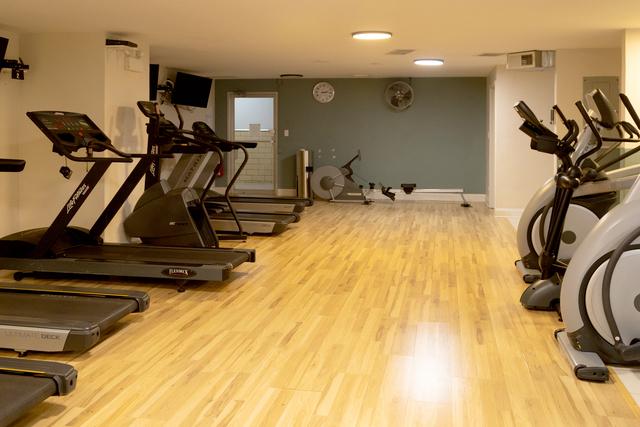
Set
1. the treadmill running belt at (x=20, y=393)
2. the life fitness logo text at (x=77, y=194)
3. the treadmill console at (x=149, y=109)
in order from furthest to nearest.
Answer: the treadmill console at (x=149, y=109), the life fitness logo text at (x=77, y=194), the treadmill running belt at (x=20, y=393)

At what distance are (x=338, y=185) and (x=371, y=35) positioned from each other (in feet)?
17.0

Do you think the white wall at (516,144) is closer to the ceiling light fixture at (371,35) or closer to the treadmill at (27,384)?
the ceiling light fixture at (371,35)

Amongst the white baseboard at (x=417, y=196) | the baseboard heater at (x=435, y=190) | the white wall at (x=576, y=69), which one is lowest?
the white baseboard at (x=417, y=196)

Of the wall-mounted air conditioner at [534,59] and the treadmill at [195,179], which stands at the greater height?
the wall-mounted air conditioner at [534,59]

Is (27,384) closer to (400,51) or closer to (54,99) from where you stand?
(54,99)

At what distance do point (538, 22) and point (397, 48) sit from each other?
84.5 inches

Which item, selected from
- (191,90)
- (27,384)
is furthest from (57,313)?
(191,90)

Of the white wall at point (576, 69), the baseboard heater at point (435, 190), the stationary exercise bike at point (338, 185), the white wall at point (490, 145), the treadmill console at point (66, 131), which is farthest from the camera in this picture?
the stationary exercise bike at point (338, 185)

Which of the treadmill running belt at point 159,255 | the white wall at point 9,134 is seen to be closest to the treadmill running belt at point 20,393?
the treadmill running belt at point 159,255

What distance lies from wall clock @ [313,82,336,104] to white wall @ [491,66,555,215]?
3491mm

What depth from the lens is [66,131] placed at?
4777mm

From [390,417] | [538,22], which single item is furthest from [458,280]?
[390,417]

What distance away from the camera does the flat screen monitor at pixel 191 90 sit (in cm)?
1055

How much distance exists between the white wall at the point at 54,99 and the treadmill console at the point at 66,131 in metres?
1.56
